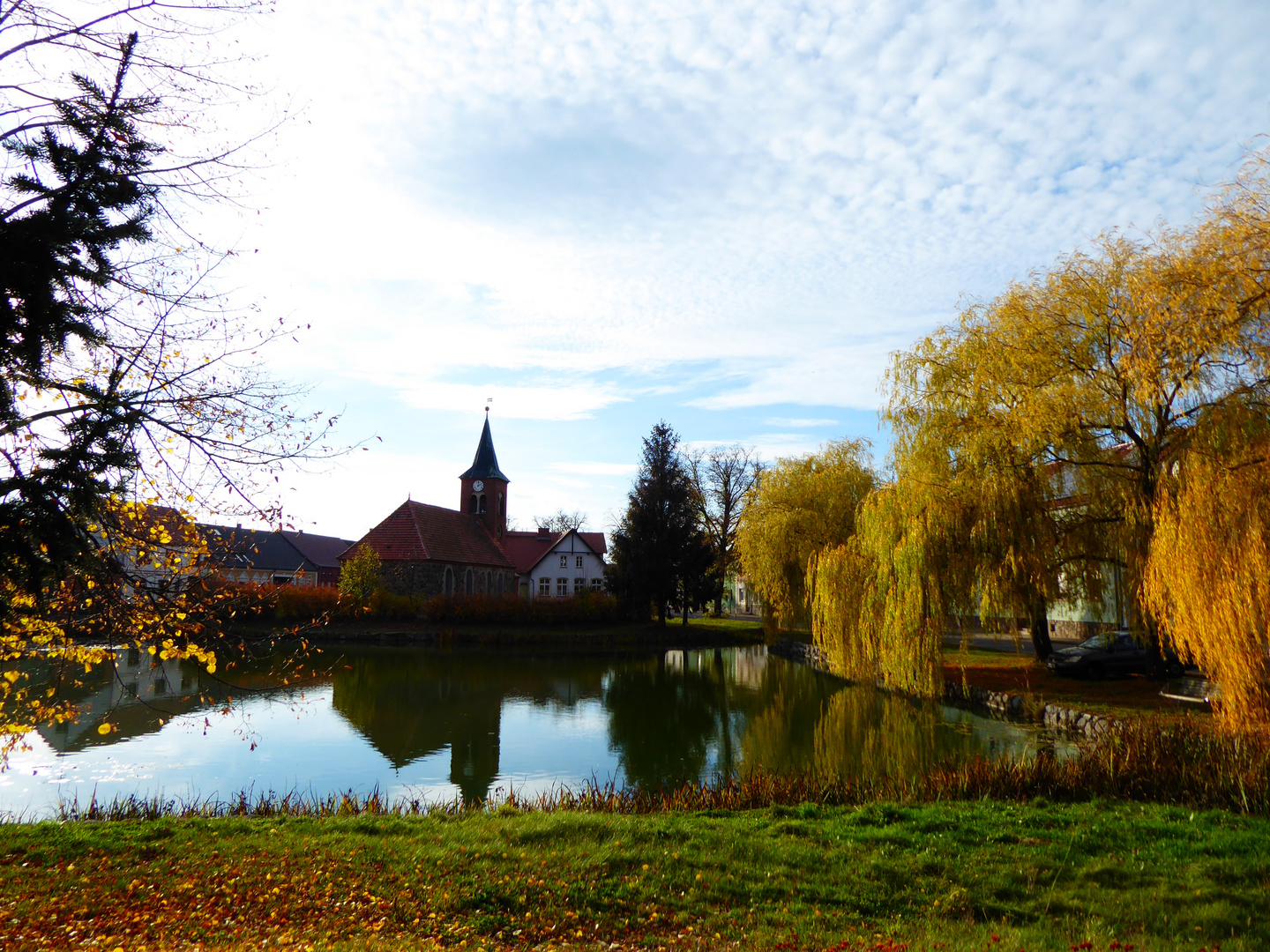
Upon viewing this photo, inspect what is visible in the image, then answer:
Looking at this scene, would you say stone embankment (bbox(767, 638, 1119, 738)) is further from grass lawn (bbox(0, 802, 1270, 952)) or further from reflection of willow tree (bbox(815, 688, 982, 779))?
grass lawn (bbox(0, 802, 1270, 952))

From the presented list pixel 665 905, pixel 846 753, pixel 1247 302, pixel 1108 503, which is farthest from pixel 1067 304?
pixel 665 905

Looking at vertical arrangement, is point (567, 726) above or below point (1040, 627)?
below

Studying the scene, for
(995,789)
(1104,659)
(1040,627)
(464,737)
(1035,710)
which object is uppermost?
(1040,627)

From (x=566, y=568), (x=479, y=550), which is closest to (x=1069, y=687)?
(x=479, y=550)

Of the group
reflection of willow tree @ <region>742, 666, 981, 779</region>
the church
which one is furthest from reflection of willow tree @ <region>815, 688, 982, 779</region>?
the church

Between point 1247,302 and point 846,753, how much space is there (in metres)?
8.31

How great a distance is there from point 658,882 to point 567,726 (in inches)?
420

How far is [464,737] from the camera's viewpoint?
14586 millimetres

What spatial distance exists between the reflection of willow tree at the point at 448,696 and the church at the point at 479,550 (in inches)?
346

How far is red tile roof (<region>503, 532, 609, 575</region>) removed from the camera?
56281 millimetres

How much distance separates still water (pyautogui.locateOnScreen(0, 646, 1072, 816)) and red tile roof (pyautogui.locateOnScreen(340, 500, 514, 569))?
57.3 feet

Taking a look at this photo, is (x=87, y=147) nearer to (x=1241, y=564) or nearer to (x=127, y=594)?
(x=127, y=594)

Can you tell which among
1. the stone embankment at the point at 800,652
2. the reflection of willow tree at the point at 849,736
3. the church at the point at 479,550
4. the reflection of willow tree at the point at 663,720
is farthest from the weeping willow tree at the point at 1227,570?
the church at the point at 479,550

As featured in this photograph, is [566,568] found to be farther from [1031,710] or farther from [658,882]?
[658,882]
